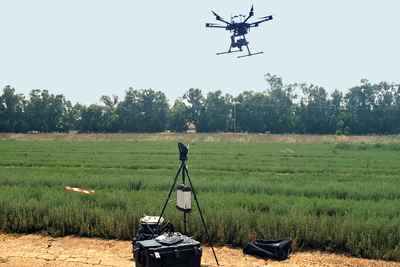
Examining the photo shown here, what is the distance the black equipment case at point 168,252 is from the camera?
568cm

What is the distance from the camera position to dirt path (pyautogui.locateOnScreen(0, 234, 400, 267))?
7113 millimetres

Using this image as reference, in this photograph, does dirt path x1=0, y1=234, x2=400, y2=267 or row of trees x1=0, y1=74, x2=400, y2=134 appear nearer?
dirt path x1=0, y1=234, x2=400, y2=267

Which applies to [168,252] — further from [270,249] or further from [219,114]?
[219,114]

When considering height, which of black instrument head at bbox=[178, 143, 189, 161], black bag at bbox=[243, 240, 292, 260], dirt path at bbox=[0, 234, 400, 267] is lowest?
dirt path at bbox=[0, 234, 400, 267]

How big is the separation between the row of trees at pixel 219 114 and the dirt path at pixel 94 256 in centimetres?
7842

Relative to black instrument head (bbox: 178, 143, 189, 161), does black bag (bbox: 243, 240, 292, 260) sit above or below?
below

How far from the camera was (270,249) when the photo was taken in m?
7.44

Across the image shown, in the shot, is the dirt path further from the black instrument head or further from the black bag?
the black instrument head

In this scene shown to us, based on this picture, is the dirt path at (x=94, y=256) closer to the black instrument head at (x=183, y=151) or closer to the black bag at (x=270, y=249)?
the black bag at (x=270, y=249)

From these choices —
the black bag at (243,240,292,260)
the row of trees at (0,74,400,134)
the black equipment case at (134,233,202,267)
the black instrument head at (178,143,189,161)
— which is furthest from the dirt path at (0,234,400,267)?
the row of trees at (0,74,400,134)

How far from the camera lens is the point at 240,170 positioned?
24172 millimetres

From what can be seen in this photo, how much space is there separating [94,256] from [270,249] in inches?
128

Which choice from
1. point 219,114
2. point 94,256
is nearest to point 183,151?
point 94,256

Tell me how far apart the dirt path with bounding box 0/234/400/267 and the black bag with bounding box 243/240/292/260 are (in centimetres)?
14
